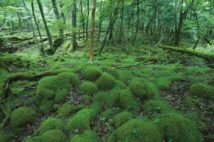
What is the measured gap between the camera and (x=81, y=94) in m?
7.71

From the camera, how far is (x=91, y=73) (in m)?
8.52

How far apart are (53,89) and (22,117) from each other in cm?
151

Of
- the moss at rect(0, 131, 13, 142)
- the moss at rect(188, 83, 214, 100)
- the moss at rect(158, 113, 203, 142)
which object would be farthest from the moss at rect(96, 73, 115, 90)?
the moss at rect(0, 131, 13, 142)

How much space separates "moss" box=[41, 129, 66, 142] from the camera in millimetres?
5758

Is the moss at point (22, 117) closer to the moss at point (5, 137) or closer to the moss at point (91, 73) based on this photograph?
the moss at point (5, 137)

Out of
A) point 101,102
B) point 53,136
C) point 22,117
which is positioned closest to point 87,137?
point 53,136

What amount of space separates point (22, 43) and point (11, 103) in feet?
53.2

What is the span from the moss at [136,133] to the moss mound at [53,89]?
9.01ft

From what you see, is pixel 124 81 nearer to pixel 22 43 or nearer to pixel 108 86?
pixel 108 86

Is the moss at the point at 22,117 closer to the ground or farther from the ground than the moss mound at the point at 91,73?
closer to the ground

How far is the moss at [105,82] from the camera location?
26.0ft

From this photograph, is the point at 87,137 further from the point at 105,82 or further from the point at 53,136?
the point at 105,82

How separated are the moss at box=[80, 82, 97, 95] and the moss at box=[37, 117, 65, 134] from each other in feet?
5.29

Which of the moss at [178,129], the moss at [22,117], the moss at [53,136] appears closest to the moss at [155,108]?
the moss at [178,129]
